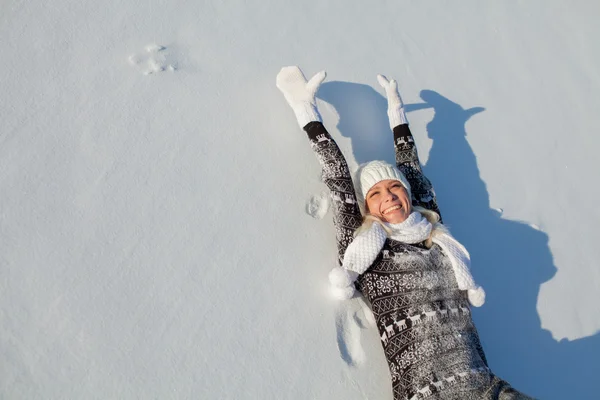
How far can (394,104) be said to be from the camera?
6.62 feet

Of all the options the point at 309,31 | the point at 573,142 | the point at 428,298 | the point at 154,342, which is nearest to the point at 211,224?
the point at 154,342

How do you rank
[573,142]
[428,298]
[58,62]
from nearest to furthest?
[428,298] → [58,62] → [573,142]

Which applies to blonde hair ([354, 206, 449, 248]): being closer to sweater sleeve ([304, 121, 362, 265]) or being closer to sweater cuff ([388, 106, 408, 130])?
sweater sleeve ([304, 121, 362, 265])

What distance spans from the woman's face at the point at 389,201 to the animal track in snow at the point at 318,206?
0.18m

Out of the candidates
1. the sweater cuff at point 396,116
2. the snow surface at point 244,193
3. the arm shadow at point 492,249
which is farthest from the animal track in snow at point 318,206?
the sweater cuff at point 396,116

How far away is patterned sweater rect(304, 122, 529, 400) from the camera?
1598 mm

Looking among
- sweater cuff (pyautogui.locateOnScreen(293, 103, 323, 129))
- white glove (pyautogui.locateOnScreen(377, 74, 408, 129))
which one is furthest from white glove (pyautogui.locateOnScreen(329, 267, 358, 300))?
white glove (pyautogui.locateOnScreen(377, 74, 408, 129))

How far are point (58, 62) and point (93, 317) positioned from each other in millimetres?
788

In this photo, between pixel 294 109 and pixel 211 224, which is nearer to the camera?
pixel 211 224

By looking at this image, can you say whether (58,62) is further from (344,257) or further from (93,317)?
(344,257)

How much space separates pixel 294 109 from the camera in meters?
1.90

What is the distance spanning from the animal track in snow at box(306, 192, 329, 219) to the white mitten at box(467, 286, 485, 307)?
0.51 meters

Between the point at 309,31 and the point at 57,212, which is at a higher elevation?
the point at 309,31

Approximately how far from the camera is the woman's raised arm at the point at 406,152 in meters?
1.91
